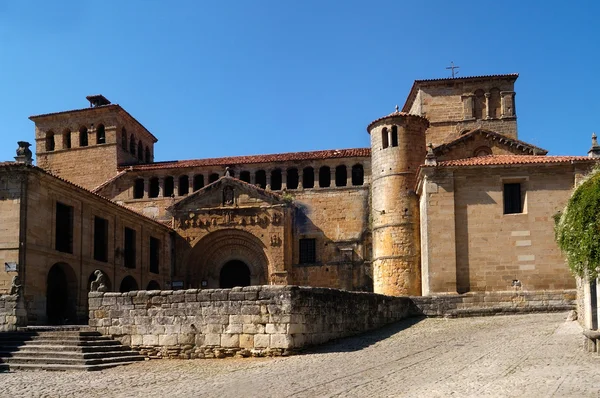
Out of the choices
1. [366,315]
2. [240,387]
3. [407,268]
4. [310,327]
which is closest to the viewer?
[240,387]

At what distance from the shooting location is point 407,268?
93.9 feet

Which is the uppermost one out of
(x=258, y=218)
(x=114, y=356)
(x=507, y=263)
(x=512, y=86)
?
(x=512, y=86)

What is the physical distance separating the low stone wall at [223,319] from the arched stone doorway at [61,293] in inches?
310

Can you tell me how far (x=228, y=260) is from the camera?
33.8 meters

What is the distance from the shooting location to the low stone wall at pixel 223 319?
46.0 ft

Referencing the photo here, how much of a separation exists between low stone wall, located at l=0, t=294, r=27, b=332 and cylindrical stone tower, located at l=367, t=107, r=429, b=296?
15.4 m

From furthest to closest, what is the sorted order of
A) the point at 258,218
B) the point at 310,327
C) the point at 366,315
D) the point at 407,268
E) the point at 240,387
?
1. the point at 258,218
2. the point at 407,268
3. the point at 366,315
4. the point at 310,327
5. the point at 240,387

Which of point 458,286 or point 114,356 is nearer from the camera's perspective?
point 114,356

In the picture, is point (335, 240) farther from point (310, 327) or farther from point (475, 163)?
point (310, 327)

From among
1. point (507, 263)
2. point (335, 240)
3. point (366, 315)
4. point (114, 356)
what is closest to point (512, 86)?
point (335, 240)

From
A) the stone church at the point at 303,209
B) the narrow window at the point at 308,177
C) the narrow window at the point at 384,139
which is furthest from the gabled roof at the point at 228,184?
the narrow window at the point at 384,139

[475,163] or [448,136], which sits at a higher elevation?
[448,136]

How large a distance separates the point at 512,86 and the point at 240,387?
27.4 metres

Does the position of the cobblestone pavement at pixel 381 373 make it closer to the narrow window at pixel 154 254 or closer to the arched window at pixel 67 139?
the narrow window at pixel 154 254
